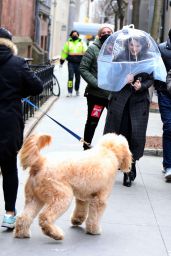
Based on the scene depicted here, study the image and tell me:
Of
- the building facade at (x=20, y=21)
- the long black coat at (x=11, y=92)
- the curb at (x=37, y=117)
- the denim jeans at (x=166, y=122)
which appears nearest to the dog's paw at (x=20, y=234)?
the long black coat at (x=11, y=92)

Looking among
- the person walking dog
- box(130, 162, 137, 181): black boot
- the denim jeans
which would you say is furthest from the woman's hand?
the person walking dog

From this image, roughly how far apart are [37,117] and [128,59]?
5981mm

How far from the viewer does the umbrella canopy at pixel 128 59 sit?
343 inches

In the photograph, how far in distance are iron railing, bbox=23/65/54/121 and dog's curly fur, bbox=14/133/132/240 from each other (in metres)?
7.13

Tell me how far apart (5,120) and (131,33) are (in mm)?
3113

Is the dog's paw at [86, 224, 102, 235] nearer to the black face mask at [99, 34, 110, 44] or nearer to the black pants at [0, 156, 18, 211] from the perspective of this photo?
the black pants at [0, 156, 18, 211]

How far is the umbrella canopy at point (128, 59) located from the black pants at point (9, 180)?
2.78 m

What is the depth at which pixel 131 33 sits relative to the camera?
8758 millimetres

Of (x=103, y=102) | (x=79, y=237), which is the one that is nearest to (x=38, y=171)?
(x=79, y=237)

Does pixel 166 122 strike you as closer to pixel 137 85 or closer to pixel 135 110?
pixel 135 110

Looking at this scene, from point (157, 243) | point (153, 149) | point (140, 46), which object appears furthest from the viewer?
point (153, 149)

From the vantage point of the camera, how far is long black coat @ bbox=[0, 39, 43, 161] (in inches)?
243

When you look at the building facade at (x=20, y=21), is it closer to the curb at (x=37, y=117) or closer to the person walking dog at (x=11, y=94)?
the curb at (x=37, y=117)

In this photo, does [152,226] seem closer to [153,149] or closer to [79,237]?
[79,237]
